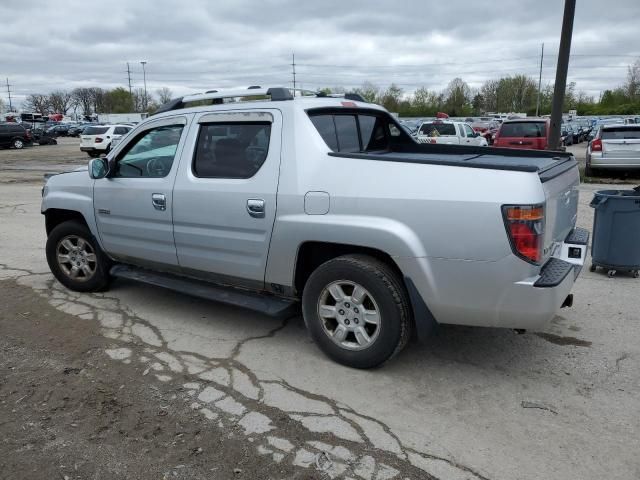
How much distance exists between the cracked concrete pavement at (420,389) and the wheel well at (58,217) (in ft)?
2.70

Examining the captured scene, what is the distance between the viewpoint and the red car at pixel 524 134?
1741 centimetres

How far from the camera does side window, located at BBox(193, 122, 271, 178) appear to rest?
4.06 meters

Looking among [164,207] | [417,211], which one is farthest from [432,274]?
[164,207]

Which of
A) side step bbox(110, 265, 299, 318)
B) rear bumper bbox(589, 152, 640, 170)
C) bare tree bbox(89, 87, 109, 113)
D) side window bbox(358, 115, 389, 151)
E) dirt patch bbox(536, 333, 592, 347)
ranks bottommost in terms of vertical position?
dirt patch bbox(536, 333, 592, 347)

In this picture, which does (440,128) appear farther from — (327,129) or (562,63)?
(327,129)

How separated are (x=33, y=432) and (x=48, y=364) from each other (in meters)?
0.95

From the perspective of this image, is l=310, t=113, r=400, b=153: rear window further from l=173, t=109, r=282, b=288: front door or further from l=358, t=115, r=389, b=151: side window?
l=173, t=109, r=282, b=288: front door

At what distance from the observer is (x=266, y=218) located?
3904 mm

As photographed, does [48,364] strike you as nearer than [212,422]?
No

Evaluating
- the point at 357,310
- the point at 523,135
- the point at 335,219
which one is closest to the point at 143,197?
the point at 335,219

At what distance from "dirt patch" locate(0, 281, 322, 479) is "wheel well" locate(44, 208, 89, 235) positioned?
5.08ft

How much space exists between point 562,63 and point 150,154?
10.6 meters

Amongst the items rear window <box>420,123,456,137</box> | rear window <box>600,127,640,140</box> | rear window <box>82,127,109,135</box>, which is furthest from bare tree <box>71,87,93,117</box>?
rear window <box>600,127,640,140</box>

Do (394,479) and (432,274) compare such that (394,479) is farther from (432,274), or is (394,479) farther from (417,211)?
(417,211)
